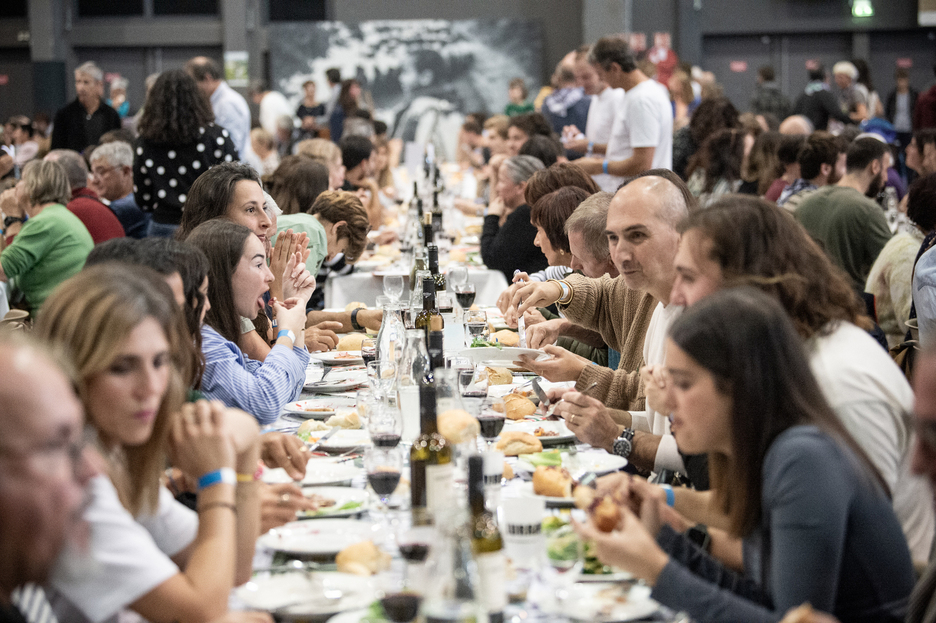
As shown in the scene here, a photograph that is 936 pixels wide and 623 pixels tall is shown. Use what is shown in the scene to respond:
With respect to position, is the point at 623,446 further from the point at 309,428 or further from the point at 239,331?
the point at 239,331

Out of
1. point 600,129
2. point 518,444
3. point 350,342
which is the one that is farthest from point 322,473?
point 600,129

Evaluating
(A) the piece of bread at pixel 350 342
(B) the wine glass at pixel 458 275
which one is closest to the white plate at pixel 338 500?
(A) the piece of bread at pixel 350 342

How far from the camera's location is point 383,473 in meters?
1.86

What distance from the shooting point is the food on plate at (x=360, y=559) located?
1593 mm

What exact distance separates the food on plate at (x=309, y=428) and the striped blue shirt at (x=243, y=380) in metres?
0.11

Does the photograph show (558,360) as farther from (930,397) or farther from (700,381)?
(930,397)

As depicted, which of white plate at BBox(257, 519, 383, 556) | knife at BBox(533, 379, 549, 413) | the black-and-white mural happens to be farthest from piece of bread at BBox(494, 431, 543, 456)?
the black-and-white mural

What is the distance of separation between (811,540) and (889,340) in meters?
3.46

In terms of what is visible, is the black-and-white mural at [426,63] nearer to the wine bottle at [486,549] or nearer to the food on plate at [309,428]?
the food on plate at [309,428]

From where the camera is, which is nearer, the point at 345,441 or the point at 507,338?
the point at 345,441

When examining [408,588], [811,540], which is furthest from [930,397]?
[408,588]

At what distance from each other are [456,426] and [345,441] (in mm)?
538

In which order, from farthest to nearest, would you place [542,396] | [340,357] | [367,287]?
1. [367,287]
2. [340,357]
3. [542,396]

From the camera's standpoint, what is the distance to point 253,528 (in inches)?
66.1
